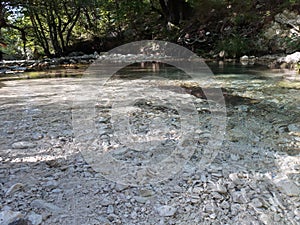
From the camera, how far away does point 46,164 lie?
236 centimetres

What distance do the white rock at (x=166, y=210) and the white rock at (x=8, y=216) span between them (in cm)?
85

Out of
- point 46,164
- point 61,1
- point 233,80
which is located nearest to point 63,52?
point 61,1

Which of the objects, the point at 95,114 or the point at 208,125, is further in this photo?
the point at 95,114

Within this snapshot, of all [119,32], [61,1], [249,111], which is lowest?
[249,111]

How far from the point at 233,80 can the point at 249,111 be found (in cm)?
255

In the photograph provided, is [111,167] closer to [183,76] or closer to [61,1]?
[183,76]

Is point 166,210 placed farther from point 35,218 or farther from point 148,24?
point 148,24

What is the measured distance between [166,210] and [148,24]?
16544 mm

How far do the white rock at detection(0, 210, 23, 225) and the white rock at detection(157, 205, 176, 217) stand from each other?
0.85 metres

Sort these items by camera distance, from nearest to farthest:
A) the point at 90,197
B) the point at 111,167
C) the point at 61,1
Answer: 1. the point at 90,197
2. the point at 111,167
3. the point at 61,1

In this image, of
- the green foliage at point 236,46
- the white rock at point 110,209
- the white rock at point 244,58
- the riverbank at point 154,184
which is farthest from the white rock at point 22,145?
the green foliage at point 236,46

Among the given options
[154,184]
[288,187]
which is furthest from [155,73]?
Answer: [288,187]

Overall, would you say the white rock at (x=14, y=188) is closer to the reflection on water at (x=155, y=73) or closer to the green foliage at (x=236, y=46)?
the reflection on water at (x=155, y=73)

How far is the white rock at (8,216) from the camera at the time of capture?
5.26ft
